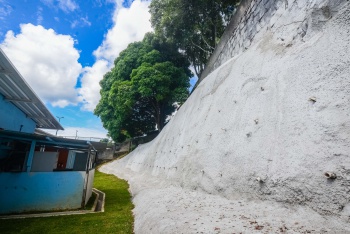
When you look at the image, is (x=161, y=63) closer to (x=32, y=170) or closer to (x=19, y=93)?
(x=19, y=93)

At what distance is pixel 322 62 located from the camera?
15.6ft

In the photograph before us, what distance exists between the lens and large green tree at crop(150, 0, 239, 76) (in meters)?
16.3

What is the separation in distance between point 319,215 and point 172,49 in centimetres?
1998

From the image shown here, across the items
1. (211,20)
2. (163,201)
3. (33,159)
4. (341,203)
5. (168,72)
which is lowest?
(163,201)

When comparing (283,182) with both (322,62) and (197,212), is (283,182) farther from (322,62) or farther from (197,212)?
(322,62)

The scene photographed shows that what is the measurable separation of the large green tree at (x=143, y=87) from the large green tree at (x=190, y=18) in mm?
2359

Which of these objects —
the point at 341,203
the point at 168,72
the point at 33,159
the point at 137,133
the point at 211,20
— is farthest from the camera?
the point at 137,133

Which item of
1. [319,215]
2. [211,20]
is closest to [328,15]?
[319,215]

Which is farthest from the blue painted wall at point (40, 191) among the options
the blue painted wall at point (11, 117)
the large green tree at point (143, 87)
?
the large green tree at point (143, 87)

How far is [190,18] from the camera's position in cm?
1692

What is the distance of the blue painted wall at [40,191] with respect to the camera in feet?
26.0

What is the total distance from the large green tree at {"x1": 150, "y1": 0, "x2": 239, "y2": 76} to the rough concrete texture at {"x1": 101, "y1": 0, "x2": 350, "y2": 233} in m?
10.1

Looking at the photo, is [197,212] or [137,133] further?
[137,133]

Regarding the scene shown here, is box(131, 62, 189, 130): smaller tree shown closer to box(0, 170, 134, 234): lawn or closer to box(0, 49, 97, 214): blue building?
box(0, 49, 97, 214): blue building
